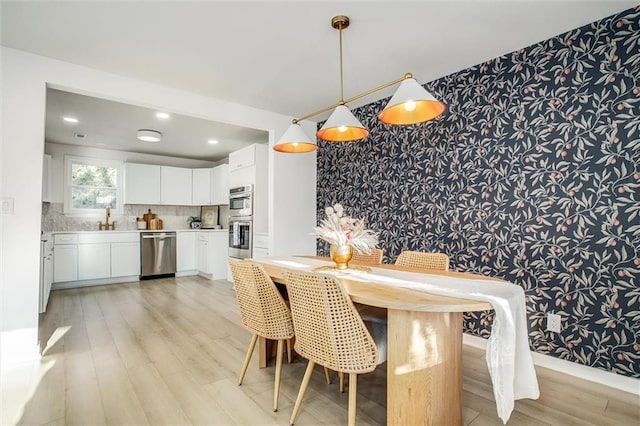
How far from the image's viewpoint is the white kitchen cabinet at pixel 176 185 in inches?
247

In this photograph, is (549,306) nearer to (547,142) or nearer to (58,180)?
(547,142)

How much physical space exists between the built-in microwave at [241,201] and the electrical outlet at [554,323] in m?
3.84

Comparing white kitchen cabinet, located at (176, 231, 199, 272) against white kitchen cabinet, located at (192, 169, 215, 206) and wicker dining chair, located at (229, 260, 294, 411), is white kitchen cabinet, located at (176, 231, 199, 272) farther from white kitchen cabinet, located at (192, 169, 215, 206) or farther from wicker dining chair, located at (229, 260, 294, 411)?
wicker dining chair, located at (229, 260, 294, 411)

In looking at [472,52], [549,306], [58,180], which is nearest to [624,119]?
[472,52]

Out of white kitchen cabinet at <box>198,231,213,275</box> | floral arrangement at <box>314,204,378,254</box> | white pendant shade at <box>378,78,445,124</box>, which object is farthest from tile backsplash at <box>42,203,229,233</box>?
white pendant shade at <box>378,78,445,124</box>

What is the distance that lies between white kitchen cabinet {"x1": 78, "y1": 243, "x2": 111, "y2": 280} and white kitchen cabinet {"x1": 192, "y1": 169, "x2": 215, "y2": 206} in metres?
1.78

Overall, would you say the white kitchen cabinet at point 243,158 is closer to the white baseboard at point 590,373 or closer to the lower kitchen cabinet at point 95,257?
the lower kitchen cabinet at point 95,257

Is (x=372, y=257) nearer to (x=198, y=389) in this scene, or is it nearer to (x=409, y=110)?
(x=409, y=110)

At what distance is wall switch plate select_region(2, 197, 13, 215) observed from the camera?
2570 millimetres

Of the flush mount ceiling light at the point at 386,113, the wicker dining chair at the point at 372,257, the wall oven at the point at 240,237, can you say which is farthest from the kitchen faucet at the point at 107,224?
the wicker dining chair at the point at 372,257

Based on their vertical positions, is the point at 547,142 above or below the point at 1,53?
below

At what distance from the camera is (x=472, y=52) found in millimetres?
2758

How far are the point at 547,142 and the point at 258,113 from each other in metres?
3.15

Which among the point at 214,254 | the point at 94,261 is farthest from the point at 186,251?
the point at 94,261
